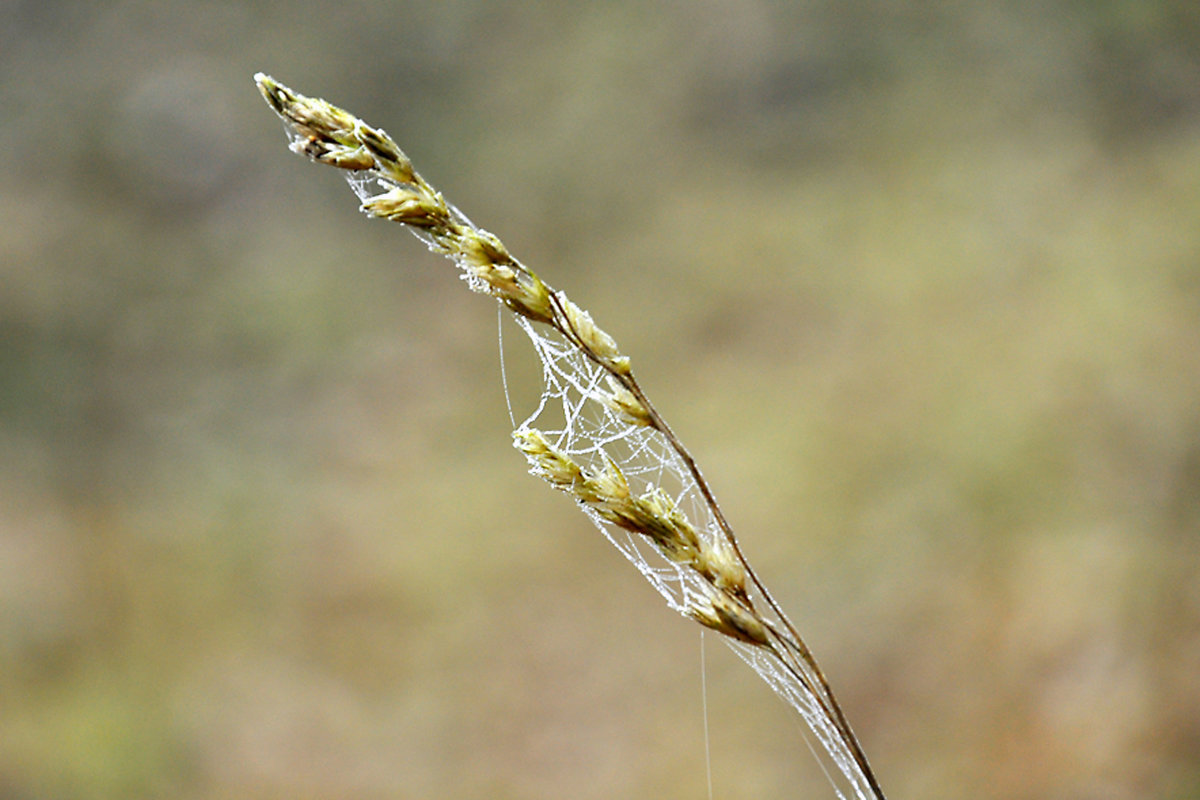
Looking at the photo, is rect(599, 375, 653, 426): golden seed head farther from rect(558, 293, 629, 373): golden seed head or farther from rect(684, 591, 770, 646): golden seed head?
rect(684, 591, 770, 646): golden seed head

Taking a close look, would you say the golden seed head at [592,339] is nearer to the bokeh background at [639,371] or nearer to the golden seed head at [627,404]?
the golden seed head at [627,404]

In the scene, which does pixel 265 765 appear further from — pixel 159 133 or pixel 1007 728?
pixel 159 133

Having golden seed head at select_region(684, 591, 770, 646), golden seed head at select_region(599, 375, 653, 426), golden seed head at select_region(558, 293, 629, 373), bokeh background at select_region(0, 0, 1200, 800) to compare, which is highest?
bokeh background at select_region(0, 0, 1200, 800)

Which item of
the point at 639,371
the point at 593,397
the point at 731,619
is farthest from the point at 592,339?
the point at 639,371

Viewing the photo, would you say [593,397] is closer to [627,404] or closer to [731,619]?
[627,404]

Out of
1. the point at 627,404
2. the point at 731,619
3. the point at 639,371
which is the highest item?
the point at 639,371

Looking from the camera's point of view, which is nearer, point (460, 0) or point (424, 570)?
point (424, 570)

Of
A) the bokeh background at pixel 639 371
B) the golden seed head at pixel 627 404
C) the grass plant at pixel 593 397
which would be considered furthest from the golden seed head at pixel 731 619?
the bokeh background at pixel 639 371

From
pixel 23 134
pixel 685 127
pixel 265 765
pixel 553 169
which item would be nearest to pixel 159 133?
Answer: pixel 23 134

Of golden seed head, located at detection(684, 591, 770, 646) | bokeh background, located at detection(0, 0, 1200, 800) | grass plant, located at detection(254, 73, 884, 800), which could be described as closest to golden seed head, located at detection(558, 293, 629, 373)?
grass plant, located at detection(254, 73, 884, 800)
